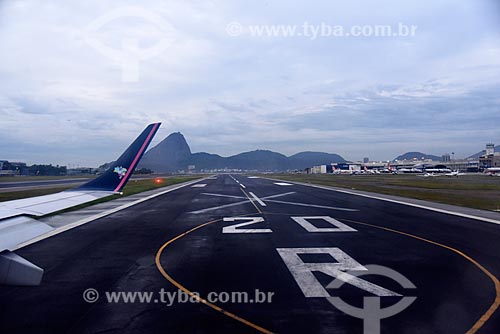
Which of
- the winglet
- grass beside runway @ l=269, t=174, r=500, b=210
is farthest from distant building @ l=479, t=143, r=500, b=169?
the winglet

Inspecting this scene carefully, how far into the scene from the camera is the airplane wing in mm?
6234

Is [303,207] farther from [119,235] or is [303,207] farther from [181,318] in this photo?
[181,318]

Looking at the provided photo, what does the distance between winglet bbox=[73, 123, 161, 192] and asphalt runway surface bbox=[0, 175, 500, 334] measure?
2.30m

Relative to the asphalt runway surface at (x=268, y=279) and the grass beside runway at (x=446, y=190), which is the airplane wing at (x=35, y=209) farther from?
the grass beside runway at (x=446, y=190)

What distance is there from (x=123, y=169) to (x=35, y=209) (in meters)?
3.03

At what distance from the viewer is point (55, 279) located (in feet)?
29.9

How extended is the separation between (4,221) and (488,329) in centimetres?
888

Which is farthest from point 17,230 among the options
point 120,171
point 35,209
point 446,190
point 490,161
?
point 490,161

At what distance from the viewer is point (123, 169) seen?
10.4 m

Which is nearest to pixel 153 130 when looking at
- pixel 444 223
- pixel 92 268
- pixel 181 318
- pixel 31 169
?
pixel 92 268

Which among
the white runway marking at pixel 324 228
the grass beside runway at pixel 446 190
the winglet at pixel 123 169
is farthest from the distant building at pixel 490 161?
the winglet at pixel 123 169

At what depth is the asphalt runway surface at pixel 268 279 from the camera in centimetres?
658

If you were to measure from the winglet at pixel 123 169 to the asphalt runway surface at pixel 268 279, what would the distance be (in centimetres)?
230

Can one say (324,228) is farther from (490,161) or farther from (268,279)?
(490,161)
